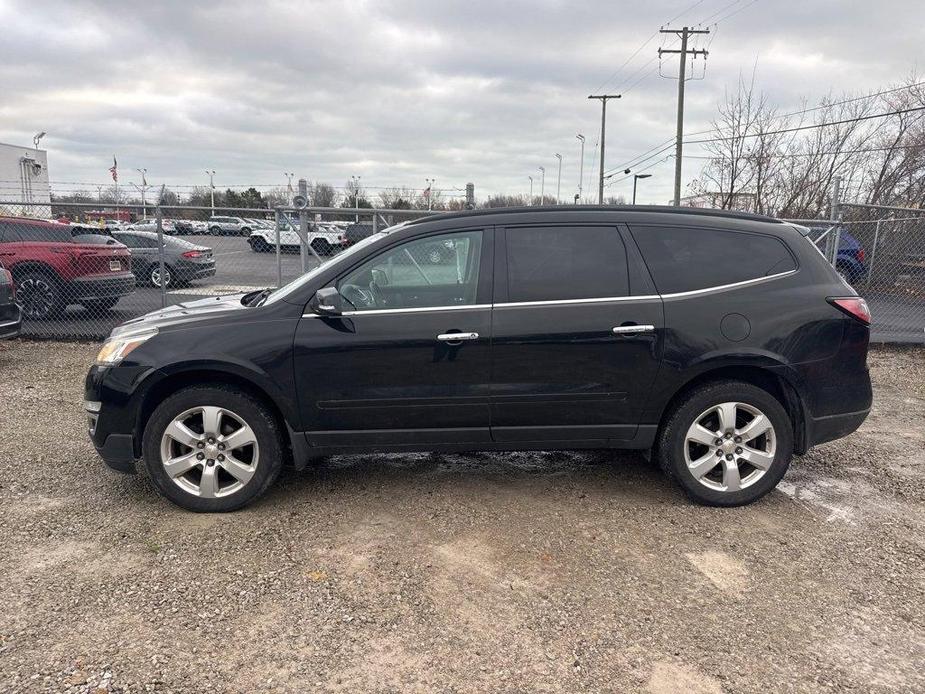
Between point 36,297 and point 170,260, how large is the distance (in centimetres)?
203

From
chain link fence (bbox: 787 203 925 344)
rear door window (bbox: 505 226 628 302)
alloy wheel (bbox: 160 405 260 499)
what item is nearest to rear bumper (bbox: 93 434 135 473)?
alloy wheel (bbox: 160 405 260 499)

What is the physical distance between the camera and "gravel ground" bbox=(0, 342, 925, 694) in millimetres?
2529

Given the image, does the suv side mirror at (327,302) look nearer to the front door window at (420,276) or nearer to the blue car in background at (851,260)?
the front door window at (420,276)

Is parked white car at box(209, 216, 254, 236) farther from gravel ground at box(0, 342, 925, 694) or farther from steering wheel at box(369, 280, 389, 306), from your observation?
steering wheel at box(369, 280, 389, 306)

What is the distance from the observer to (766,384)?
4.00 metres

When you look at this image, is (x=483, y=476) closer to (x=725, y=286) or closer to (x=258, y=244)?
(x=725, y=286)

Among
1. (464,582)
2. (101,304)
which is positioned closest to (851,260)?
(464,582)

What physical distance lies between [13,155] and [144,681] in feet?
179

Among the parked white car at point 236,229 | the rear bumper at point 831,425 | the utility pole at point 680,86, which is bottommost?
the rear bumper at point 831,425

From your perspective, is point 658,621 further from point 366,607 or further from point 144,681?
point 144,681

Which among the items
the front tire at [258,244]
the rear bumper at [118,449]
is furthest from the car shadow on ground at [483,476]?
the front tire at [258,244]

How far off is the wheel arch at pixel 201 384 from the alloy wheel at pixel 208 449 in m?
0.17

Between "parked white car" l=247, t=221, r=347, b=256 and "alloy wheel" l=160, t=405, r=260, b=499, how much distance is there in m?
5.88

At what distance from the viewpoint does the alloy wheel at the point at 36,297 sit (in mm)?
9594
